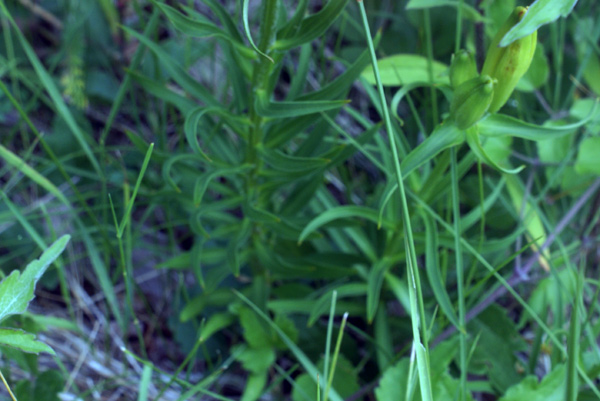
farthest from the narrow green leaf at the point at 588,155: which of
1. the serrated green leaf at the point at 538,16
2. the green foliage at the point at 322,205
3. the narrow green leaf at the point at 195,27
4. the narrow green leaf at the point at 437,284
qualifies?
the narrow green leaf at the point at 195,27

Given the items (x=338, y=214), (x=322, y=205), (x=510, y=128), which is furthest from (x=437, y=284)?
(x=322, y=205)

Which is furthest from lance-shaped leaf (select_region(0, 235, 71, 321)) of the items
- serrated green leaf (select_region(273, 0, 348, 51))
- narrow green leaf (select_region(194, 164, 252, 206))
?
serrated green leaf (select_region(273, 0, 348, 51))

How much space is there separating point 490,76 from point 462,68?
0.05 m

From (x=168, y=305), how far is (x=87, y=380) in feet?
1.27

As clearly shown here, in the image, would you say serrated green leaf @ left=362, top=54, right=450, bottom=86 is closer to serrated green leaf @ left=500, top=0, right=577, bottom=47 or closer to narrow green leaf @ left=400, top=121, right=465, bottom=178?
narrow green leaf @ left=400, top=121, right=465, bottom=178

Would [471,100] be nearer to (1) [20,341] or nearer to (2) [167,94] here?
(2) [167,94]

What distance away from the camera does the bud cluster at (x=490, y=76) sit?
2.89 ft

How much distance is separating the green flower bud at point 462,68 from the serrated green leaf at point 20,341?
863mm

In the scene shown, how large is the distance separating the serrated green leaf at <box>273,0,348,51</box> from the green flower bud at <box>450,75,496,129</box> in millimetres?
282

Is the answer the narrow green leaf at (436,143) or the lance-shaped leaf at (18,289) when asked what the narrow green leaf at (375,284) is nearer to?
the narrow green leaf at (436,143)

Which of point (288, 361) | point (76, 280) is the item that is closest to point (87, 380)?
point (76, 280)

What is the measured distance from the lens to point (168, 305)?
1.84 metres

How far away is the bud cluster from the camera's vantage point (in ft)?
2.89

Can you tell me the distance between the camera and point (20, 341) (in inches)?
36.2
